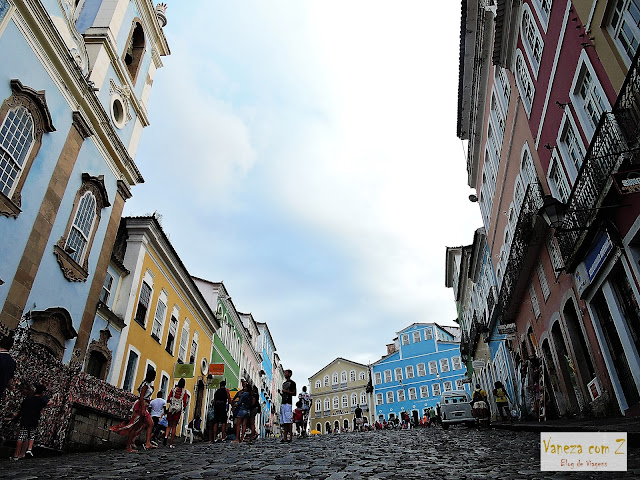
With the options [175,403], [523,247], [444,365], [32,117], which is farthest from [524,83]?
[444,365]

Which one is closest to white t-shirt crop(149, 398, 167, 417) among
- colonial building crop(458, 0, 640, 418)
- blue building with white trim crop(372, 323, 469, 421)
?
colonial building crop(458, 0, 640, 418)

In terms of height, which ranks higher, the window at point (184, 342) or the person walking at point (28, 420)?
→ the window at point (184, 342)

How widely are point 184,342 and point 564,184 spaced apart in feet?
68.9

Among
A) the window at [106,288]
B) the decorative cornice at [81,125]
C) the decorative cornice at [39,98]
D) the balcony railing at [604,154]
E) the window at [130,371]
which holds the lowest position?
the window at [130,371]

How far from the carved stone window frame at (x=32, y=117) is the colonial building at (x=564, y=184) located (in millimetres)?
12951

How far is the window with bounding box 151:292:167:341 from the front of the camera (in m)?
21.6

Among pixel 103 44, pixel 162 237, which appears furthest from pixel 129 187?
pixel 103 44

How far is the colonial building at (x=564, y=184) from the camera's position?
9359 millimetres

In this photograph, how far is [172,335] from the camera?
957 inches

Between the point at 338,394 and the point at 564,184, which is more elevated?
the point at 338,394

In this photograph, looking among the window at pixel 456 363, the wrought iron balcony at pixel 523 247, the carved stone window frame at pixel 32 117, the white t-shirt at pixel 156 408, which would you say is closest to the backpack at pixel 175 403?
the white t-shirt at pixel 156 408

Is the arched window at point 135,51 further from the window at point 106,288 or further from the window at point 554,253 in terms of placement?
the window at point 554,253

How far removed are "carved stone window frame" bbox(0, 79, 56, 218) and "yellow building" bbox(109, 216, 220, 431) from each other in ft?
25.0

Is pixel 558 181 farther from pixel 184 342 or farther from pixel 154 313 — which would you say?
pixel 184 342
